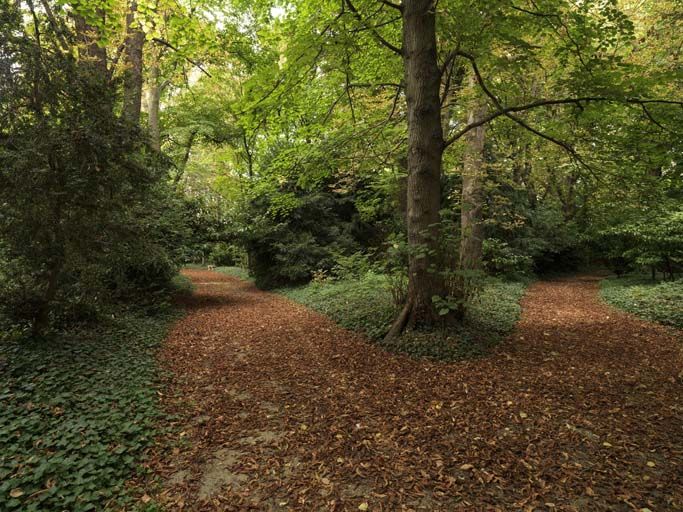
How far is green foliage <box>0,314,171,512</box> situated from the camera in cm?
279

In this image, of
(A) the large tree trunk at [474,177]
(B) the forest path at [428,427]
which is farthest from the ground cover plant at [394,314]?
(A) the large tree trunk at [474,177]

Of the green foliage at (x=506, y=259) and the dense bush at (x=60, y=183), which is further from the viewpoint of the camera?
the green foliage at (x=506, y=259)

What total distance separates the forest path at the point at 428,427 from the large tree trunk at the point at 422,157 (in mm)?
1133

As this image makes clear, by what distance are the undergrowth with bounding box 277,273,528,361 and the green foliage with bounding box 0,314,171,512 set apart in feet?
12.4

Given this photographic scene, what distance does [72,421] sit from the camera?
3.61 m

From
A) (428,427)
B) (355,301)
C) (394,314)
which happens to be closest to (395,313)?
(394,314)

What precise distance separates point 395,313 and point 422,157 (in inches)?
114

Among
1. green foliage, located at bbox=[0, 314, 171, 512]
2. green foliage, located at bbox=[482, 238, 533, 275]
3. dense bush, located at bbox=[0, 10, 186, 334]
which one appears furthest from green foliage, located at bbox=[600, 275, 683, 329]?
dense bush, located at bbox=[0, 10, 186, 334]

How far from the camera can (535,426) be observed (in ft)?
12.2

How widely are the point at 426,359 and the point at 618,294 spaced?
902 centimetres

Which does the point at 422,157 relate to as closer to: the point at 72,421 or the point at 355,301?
the point at 355,301

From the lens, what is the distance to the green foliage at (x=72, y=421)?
2.79 m

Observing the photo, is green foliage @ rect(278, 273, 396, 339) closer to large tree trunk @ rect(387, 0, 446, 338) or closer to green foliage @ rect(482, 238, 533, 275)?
large tree trunk @ rect(387, 0, 446, 338)

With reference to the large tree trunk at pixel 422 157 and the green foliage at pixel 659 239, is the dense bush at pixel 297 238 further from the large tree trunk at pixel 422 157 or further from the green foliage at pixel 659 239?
the green foliage at pixel 659 239
